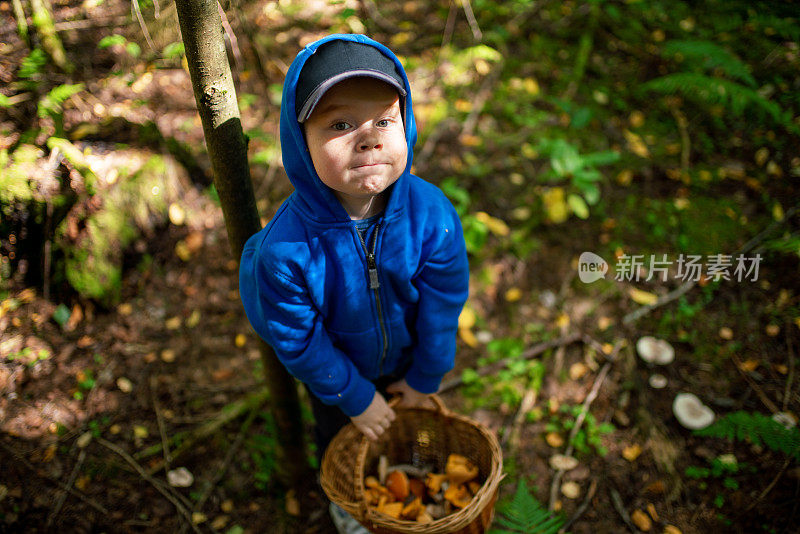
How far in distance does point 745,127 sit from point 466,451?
12.8ft

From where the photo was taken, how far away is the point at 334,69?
128cm

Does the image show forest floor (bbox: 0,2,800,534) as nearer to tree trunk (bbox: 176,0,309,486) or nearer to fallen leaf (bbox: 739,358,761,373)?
fallen leaf (bbox: 739,358,761,373)

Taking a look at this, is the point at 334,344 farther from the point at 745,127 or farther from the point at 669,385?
the point at 745,127

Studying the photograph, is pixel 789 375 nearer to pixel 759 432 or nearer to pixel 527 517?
pixel 759 432

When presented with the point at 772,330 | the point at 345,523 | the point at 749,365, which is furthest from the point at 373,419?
the point at 772,330

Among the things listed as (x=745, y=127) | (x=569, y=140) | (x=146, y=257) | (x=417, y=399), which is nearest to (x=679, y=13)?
(x=745, y=127)

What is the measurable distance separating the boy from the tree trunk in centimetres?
15

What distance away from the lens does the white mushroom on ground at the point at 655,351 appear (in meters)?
3.03

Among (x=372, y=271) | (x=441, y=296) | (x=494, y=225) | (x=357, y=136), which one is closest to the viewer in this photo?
(x=357, y=136)

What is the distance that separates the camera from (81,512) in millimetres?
2395

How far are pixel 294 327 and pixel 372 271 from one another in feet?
1.06

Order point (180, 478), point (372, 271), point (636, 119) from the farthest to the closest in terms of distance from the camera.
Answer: point (636, 119) → point (180, 478) → point (372, 271)

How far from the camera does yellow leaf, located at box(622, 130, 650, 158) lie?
4.03 metres

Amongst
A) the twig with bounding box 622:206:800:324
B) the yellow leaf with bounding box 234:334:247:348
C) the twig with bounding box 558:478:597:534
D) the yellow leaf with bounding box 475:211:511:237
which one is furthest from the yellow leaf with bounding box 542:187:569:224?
the yellow leaf with bounding box 234:334:247:348
